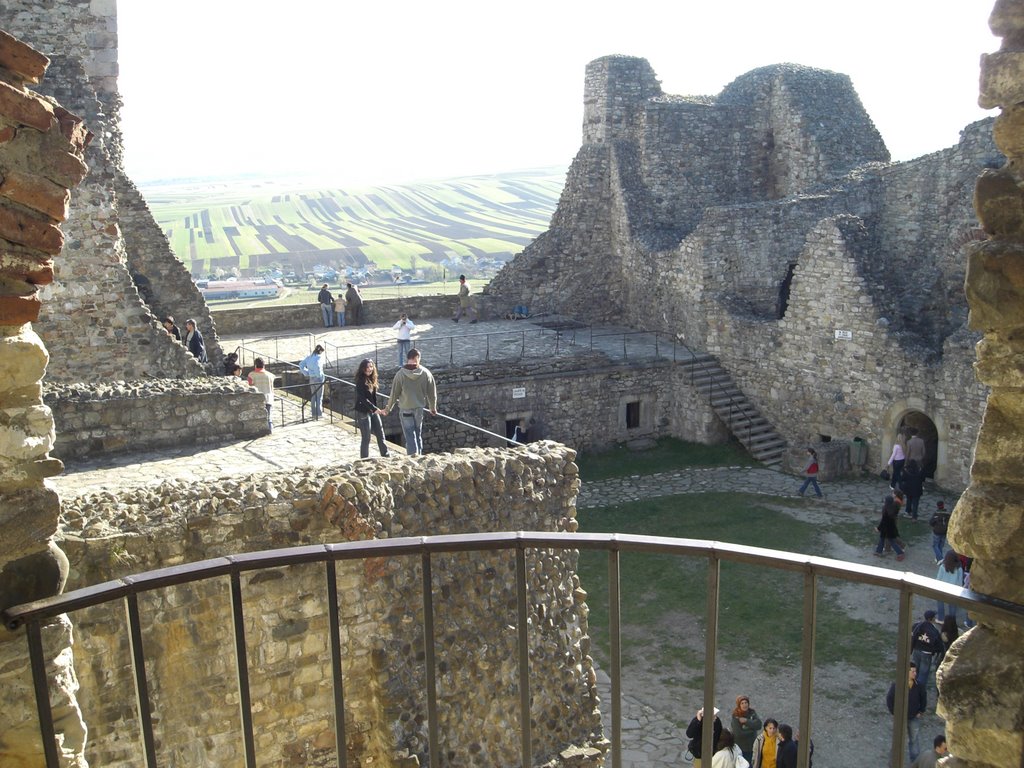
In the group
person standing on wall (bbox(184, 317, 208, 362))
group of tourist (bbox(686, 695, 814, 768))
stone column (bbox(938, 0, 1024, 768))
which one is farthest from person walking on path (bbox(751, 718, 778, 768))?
person standing on wall (bbox(184, 317, 208, 362))

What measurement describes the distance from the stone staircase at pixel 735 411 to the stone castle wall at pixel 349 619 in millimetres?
12667

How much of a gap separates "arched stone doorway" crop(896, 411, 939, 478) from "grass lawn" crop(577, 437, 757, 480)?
10.1ft

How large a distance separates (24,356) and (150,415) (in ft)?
30.6

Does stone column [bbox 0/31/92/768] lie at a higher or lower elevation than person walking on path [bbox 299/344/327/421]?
higher

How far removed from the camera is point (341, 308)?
27297 millimetres

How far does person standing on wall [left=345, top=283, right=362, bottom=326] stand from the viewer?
1085 inches

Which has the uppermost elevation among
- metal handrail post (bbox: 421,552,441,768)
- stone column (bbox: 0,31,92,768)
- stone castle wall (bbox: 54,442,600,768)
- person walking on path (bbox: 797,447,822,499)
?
stone column (bbox: 0,31,92,768)

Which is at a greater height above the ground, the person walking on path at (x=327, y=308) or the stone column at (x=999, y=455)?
the stone column at (x=999, y=455)

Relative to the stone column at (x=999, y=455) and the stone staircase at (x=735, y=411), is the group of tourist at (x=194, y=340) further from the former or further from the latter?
the stone column at (x=999, y=455)

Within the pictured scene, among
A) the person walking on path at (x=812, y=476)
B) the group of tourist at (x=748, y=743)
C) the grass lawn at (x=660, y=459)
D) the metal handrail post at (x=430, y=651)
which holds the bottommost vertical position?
the grass lawn at (x=660, y=459)

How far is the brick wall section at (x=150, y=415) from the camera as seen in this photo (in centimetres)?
1226

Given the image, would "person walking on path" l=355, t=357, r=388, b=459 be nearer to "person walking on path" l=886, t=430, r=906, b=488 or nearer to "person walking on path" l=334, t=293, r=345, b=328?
"person walking on path" l=886, t=430, r=906, b=488

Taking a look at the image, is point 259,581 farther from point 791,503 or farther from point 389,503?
point 791,503

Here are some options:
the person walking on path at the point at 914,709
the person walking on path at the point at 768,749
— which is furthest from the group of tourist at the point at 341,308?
the person walking on path at the point at 768,749
